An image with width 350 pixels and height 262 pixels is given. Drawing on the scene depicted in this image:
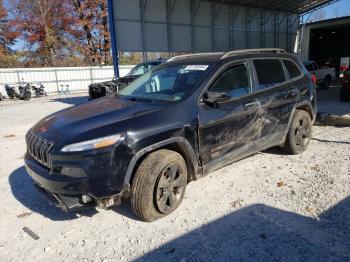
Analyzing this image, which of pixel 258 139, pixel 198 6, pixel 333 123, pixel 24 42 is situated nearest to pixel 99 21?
pixel 24 42

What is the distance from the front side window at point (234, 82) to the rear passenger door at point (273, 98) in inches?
9.0

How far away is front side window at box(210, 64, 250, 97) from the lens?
4207 millimetres

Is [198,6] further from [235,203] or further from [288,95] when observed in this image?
[235,203]

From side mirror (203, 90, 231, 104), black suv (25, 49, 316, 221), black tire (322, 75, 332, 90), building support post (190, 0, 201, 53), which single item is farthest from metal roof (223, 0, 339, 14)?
side mirror (203, 90, 231, 104)

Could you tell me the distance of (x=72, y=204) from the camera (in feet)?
10.5

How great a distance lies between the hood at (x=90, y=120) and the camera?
3254 millimetres

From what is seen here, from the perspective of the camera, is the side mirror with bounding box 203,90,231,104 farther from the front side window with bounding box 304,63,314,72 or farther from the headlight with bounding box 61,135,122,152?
the front side window with bounding box 304,63,314,72

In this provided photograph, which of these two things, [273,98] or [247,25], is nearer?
[273,98]

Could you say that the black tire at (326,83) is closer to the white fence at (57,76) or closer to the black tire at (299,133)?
the white fence at (57,76)

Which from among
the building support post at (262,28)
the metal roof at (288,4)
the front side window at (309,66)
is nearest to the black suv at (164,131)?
the front side window at (309,66)

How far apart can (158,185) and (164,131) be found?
2.00 feet

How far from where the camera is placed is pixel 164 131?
11.6 feet

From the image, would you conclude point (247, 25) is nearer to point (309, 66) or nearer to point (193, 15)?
point (193, 15)

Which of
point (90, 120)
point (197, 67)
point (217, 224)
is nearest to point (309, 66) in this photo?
point (197, 67)
